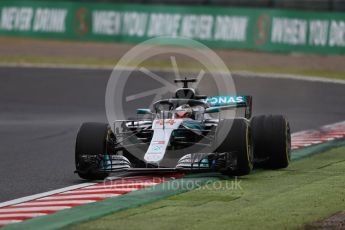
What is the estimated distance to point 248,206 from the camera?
10.7 meters

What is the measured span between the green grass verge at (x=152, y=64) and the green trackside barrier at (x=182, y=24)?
2.02m

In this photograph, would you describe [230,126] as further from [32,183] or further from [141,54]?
[141,54]

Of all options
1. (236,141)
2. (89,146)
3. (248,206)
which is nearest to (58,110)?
(89,146)

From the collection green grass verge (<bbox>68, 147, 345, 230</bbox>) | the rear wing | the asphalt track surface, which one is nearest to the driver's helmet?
the rear wing

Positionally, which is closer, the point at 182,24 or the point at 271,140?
the point at 271,140

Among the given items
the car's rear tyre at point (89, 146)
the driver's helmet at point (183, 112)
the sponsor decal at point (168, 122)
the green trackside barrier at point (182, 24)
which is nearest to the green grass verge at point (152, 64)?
the green trackside barrier at point (182, 24)

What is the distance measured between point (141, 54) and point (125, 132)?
2393cm

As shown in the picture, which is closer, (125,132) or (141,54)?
(125,132)

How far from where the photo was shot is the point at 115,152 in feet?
44.7

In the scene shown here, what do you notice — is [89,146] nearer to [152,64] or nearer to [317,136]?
[317,136]

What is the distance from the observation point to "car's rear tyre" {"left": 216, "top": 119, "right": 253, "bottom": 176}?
12805 millimetres

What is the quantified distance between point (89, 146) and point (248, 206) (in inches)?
126

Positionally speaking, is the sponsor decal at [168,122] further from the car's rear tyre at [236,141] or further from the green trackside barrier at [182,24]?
the green trackside barrier at [182,24]

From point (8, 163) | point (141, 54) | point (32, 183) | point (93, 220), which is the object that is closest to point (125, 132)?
point (32, 183)
